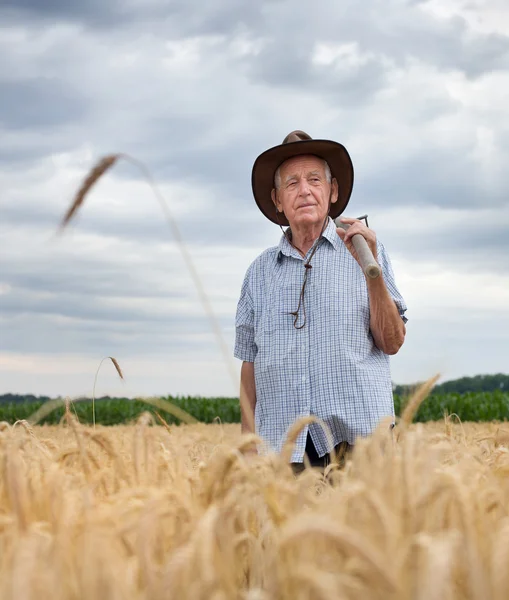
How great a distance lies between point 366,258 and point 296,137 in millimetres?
1322

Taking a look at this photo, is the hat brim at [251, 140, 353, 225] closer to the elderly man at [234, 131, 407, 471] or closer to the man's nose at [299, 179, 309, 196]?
the elderly man at [234, 131, 407, 471]

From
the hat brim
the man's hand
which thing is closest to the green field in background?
the hat brim

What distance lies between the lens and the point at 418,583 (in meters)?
1.29

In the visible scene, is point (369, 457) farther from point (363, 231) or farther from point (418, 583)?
point (363, 231)

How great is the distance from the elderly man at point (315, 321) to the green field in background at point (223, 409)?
1139 cm

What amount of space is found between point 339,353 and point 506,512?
2.03m

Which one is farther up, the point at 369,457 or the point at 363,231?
the point at 363,231

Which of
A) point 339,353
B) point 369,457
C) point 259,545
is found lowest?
point 259,545

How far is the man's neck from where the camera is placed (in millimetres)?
4457

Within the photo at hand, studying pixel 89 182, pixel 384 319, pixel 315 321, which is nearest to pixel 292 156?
pixel 315 321

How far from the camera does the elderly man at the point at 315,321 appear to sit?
4.11m

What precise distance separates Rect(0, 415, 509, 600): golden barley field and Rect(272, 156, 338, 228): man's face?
7.19 ft

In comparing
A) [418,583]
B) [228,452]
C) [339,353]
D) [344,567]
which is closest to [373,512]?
[344,567]

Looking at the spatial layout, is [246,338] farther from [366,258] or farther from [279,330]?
[366,258]
